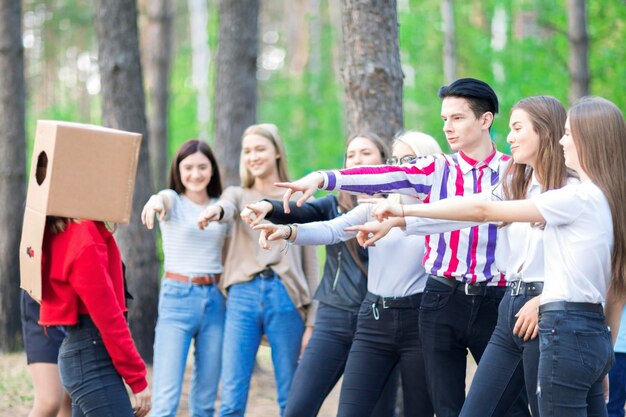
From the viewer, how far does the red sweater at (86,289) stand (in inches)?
160

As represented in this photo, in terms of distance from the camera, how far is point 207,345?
6.30 metres

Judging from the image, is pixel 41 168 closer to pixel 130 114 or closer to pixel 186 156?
pixel 186 156

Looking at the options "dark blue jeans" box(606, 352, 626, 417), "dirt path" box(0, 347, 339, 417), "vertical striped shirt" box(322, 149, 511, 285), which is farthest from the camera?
"dirt path" box(0, 347, 339, 417)

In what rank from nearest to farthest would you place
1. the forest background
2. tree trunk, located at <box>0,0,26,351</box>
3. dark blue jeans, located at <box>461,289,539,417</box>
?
1. dark blue jeans, located at <box>461,289,539,417</box>
2. the forest background
3. tree trunk, located at <box>0,0,26,351</box>

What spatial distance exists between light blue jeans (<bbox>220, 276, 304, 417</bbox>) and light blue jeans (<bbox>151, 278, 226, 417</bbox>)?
93 millimetres

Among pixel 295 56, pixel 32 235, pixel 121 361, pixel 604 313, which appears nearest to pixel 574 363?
pixel 604 313

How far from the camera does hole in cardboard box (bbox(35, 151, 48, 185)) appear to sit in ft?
14.3

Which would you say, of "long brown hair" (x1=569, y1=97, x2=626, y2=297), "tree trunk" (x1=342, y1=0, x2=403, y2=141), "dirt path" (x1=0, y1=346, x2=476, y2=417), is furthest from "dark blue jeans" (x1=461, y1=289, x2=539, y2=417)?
"dirt path" (x1=0, y1=346, x2=476, y2=417)

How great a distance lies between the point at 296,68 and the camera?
36812mm

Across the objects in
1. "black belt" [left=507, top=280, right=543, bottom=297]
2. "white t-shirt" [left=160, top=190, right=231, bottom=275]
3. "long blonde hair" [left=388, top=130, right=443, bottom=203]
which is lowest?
"black belt" [left=507, top=280, right=543, bottom=297]

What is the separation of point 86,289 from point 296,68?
33.2m

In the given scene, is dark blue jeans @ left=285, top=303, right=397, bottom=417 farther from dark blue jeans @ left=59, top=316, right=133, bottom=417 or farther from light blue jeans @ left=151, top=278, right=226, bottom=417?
dark blue jeans @ left=59, top=316, right=133, bottom=417

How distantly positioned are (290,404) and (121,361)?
4.85 ft

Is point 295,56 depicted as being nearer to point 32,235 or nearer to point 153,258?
point 153,258
